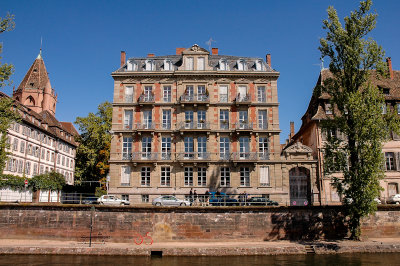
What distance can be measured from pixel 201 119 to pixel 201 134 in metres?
1.81

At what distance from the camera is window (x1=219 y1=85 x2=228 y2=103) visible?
37.8 m

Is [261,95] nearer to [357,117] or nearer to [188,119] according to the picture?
[188,119]

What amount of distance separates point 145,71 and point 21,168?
22.2 metres

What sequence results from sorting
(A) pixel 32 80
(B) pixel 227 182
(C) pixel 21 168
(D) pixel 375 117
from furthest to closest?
(A) pixel 32 80, (C) pixel 21 168, (B) pixel 227 182, (D) pixel 375 117

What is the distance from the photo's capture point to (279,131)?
3681cm

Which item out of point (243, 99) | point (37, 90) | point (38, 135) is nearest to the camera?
point (243, 99)

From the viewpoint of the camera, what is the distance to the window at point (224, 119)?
3722cm

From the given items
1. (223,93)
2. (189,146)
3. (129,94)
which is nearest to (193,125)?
(189,146)

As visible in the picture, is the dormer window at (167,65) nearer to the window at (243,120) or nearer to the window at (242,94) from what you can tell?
the window at (242,94)

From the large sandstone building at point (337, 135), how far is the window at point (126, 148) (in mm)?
19889

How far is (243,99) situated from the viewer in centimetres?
3753

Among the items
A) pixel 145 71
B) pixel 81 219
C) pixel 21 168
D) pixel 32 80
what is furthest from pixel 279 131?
pixel 32 80

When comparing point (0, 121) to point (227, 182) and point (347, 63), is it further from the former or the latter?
point (347, 63)

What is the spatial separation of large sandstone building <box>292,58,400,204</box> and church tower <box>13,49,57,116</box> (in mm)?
56923
